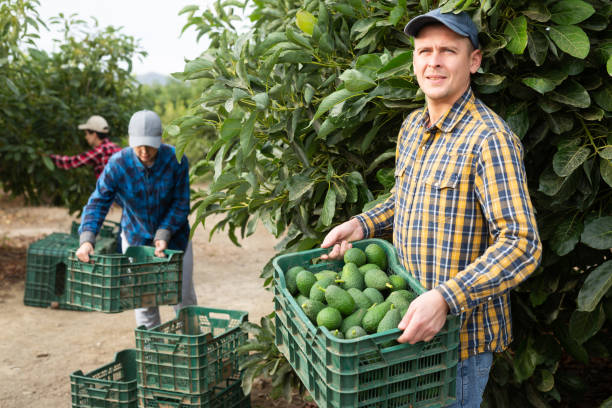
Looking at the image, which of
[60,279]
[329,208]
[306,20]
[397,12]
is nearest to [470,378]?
[329,208]

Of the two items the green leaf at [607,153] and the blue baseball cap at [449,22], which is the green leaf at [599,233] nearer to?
the green leaf at [607,153]

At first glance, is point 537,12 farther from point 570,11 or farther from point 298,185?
point 298,185

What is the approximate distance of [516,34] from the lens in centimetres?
204

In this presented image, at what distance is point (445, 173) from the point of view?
177 cm

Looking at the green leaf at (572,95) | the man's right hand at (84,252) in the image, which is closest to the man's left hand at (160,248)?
the man's right hand at (84,252)

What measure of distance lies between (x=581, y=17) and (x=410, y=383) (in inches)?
53.8

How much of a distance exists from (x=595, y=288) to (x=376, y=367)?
40.6 inches

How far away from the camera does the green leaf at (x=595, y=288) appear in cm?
209

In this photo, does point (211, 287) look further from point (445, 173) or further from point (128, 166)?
point (445, 173)

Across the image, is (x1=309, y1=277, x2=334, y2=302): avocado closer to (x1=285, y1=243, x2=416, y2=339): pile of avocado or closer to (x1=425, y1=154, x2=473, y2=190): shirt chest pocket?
(x1=285, y1=243, x2=416, y2=339): pile of avocado

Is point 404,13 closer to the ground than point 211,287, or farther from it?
farther from it

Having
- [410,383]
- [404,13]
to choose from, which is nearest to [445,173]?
[410,383]

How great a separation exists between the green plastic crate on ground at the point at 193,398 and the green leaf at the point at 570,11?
101 inches

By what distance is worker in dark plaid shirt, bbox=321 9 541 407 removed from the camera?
63.3 inches
